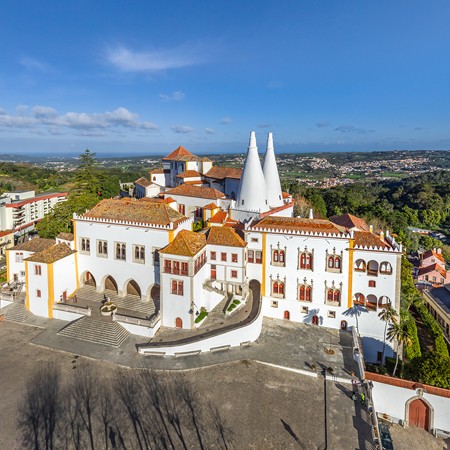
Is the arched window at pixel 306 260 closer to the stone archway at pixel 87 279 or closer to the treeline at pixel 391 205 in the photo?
the stone archway at pixel 87 279

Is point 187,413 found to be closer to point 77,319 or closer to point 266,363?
point 266,363

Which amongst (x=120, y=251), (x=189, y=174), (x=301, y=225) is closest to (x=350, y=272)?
(x=301, y=225)

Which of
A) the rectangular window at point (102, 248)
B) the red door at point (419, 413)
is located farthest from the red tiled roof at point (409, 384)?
the rectangular window at point (102, 248)

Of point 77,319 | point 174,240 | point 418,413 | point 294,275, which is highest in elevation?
point 174,240

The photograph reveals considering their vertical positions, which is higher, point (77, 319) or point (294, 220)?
point (294, 220)

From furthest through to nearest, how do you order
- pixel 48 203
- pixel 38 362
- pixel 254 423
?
1. pixel 48 203
2. pixel 38 362
3. pixel 254 423

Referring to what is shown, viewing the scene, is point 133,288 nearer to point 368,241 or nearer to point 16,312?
point 16,312

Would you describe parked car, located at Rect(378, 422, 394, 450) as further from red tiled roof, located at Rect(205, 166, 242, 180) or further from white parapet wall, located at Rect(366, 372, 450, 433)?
red tiled roof, located at Rect(205, 166, 242, 180)

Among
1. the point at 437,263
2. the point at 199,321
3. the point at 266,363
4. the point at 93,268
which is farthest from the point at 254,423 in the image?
the point at 437,263
